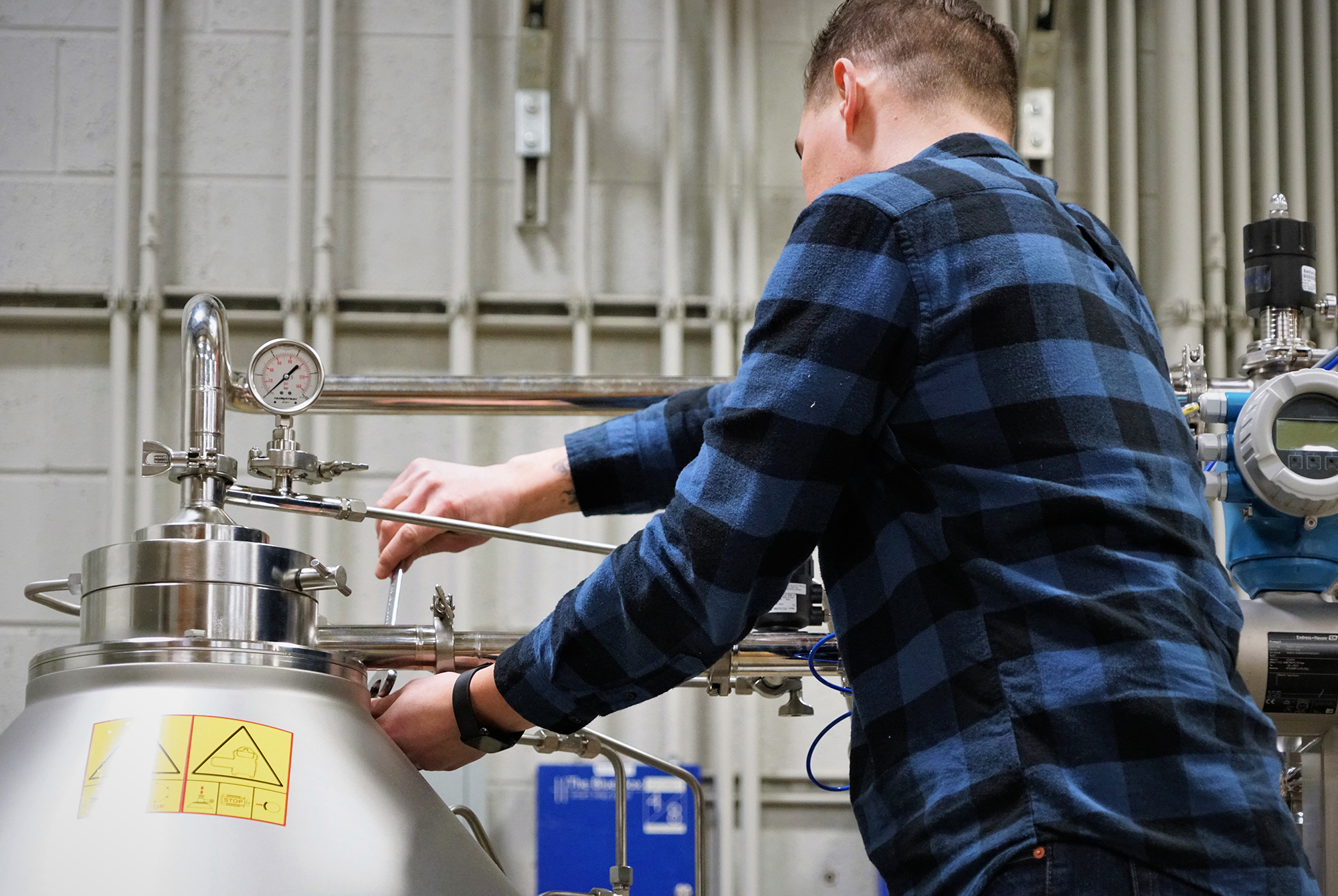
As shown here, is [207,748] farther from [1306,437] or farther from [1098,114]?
[1098,114]

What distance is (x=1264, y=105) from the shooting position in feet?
9.65

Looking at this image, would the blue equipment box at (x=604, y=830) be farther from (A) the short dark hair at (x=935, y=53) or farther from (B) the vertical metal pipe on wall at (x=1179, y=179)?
(A) the short dark hair at (x=935, y=53)

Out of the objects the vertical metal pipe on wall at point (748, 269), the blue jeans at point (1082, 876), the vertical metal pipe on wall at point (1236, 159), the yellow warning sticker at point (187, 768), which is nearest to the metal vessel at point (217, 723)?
the yellow warning sticker at point (187, 768)

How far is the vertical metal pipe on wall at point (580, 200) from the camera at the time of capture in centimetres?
280

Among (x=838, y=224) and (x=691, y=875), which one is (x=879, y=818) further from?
Answer: (x=691, y=875)

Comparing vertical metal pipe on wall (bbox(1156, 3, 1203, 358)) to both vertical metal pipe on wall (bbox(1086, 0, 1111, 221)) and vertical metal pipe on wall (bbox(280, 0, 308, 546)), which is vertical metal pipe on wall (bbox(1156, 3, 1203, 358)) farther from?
vertical metal pipe on wall (bbox(280, 0, 308, 546))

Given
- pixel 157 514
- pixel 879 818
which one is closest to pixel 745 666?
pixel 879 818

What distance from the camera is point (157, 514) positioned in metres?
2.68

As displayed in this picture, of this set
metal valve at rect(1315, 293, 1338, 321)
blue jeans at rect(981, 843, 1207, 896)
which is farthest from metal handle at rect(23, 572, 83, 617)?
metal valve at rect(1315, 293, 1338, 321)

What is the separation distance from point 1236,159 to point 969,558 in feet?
8.45

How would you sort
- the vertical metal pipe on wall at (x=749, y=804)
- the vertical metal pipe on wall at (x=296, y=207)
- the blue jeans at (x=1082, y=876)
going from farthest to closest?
the vertical metal pipe on wall at (x=296, y=207), the vertical metal pipe on wall at (x=749, y=804), the blue jeans at (x=1082, y=876)

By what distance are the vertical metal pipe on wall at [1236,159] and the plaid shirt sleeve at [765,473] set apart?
239 cm

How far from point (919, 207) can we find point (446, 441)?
6.91ft

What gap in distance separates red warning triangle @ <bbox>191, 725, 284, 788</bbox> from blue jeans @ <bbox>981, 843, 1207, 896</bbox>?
16.7 inches
